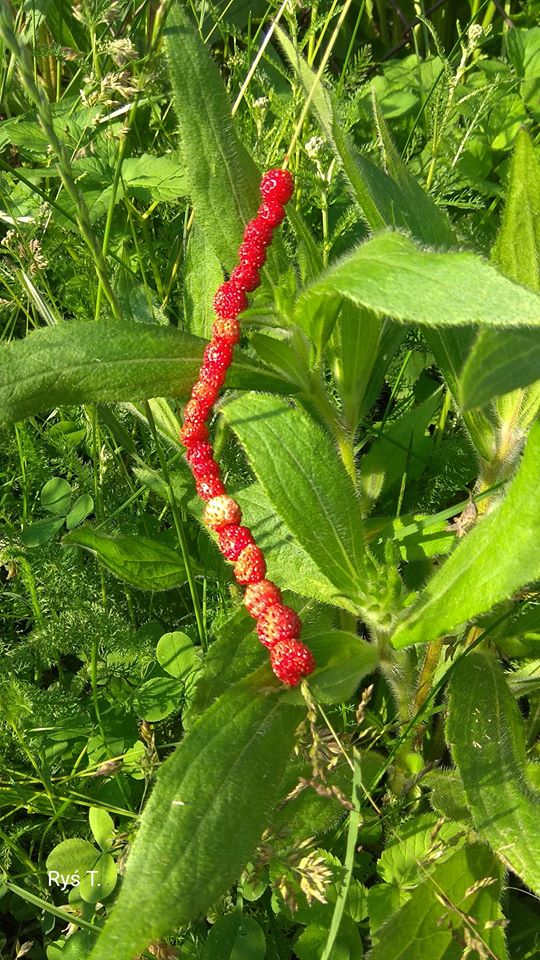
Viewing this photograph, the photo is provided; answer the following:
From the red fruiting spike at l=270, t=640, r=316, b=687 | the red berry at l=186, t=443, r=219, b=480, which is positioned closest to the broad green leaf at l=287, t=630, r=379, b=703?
the red fruiting spike at l=270, t=640, r=316, b=687

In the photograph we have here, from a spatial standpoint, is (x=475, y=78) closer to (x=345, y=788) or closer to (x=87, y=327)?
(x=87, y=327)

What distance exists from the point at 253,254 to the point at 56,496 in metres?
0.83

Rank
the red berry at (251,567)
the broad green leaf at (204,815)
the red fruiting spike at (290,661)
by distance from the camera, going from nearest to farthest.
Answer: the broad green leaf at (204,815) < the red fruiting spike at (290,661) < the red berry at (251,567)

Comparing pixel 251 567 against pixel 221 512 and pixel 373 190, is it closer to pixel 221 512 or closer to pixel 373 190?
pixel 221 512

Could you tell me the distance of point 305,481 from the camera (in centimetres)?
150

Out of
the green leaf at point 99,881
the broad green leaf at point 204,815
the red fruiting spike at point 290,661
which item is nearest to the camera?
the broad green leaf at point 204,815

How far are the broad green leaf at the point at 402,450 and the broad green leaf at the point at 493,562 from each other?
71 centimetres

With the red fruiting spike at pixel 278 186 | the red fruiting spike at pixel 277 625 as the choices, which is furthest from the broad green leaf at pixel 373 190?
the red fruiting spike at pixel 277 625

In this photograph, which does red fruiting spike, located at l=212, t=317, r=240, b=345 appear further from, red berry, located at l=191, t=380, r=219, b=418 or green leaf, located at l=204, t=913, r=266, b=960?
Result: green leaf, located at l=204, t=913, r=266, b=960

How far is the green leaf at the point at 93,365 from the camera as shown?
1419mm

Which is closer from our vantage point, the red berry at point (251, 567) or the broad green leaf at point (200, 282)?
the red berry at point (251, 567)

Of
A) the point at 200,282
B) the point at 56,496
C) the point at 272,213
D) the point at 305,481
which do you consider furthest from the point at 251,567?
the point at 56,496

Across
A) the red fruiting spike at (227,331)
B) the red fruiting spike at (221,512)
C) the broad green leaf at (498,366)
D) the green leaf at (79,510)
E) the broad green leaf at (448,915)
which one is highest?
the red fruiting spike at (227,331)

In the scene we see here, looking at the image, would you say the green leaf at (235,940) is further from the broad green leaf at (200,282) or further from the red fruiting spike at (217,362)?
the broad green leaf at (200,282)
